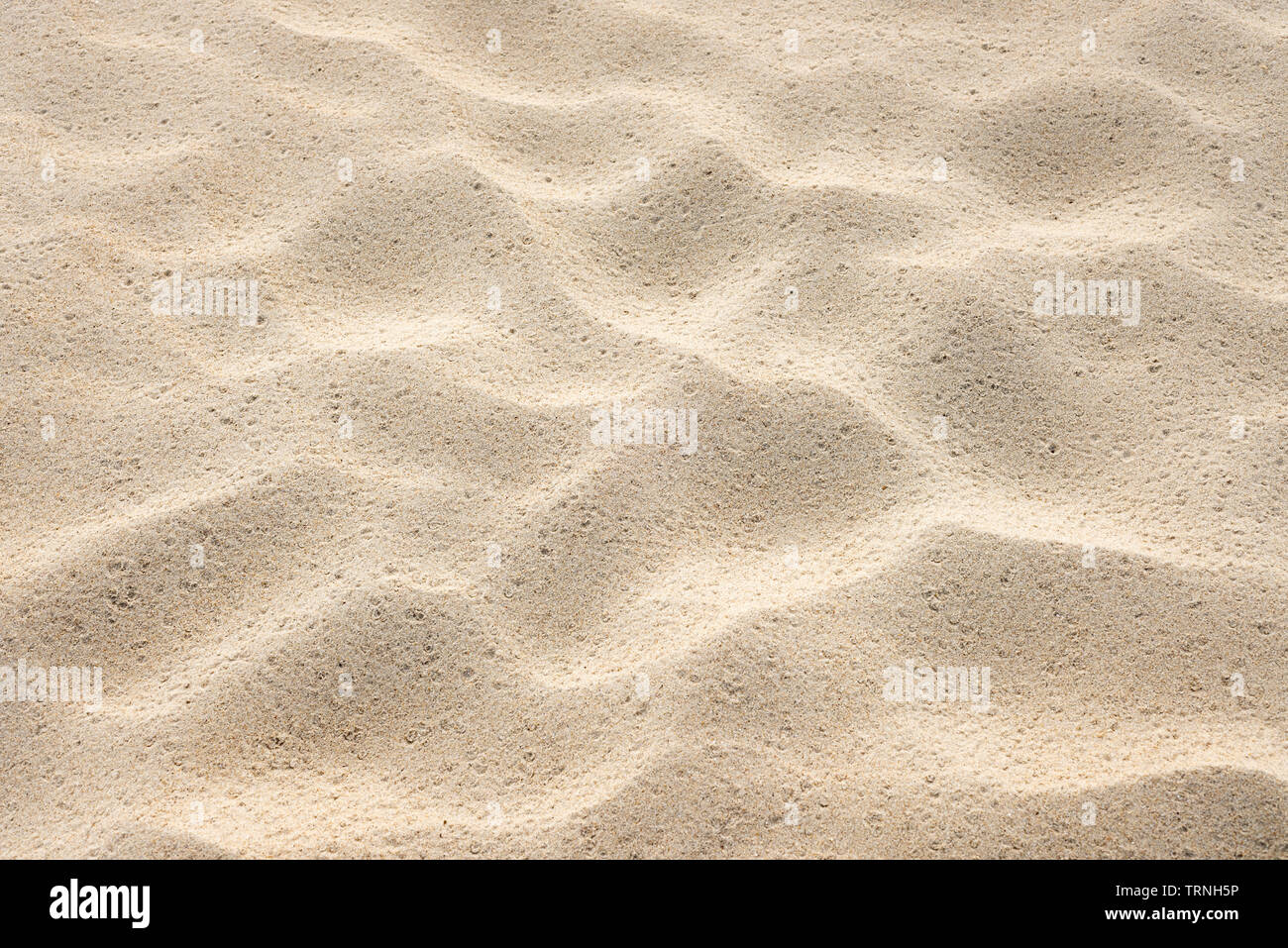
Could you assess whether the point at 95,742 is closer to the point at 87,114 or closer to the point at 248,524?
the point at 248,524

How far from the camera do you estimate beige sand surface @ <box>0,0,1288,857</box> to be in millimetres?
1310

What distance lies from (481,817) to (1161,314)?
118 cm

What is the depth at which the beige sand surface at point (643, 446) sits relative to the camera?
131 cm

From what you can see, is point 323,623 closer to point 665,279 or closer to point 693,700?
point 693,700

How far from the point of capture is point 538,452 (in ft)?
5.20

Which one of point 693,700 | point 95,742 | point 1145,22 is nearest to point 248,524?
point 95,742

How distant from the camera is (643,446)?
1580 millimetres

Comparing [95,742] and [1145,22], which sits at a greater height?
[1145,22]

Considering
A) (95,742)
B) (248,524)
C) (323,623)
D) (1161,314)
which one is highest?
(1161,314)

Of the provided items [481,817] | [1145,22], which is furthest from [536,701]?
[1145,22]
